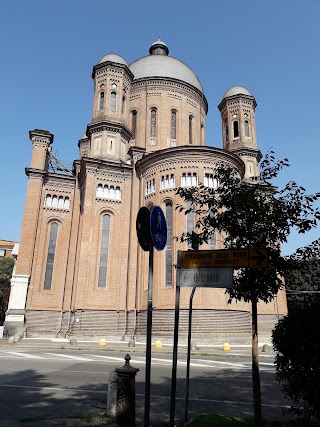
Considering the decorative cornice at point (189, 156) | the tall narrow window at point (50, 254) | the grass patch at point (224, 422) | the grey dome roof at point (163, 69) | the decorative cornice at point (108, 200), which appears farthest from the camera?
the grey dome roof at point (163, 69)

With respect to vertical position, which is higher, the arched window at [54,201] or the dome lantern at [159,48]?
the dome lantern at [159,48]

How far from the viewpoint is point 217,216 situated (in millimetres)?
6367

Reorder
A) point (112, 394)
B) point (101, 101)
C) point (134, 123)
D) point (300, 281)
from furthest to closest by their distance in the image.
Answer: point (134, 123) < point (101, 101) < point (300, 281) < point (112, 394)

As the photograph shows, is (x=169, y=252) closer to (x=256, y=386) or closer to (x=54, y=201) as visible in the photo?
(x=54, y=201)

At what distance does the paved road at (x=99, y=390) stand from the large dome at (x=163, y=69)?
101 feet

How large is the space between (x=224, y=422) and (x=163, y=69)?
36174 mm

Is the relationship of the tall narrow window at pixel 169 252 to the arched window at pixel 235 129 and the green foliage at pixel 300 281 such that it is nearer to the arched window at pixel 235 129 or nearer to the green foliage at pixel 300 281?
the arched window at pixel 235 129

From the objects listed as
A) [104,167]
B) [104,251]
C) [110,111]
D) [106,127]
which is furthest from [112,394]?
[110,111]

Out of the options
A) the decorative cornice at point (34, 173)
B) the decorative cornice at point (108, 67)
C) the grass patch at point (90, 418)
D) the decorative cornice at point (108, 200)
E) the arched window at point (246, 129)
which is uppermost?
the decorative cornice at point (108, 67)

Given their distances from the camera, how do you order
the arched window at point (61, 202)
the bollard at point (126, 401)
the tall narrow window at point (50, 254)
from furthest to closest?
the arched window at point (61, 202)
the tall narrow window at point (50, 254)
the bollard at point (126, 401)

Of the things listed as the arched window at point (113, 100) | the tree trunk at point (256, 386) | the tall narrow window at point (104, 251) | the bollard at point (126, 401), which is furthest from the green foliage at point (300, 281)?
the arched window at point (113, 100)

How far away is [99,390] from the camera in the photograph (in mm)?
7949

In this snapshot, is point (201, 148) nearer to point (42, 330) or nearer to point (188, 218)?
Answer: point (188, 218)

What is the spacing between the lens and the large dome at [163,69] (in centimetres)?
3600
